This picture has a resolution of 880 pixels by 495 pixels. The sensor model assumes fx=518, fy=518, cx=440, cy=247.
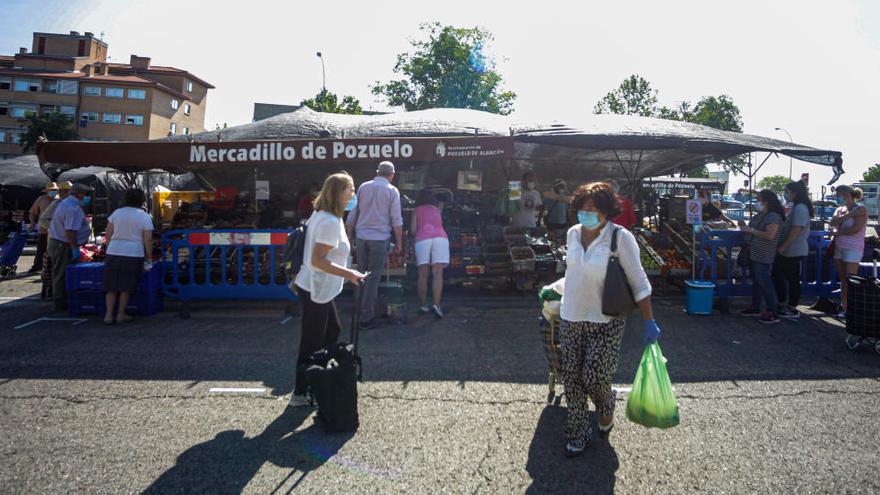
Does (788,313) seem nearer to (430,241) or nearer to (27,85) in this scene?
(430,241)

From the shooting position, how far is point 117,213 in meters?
6.90

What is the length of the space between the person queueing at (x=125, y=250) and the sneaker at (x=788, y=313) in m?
8.89

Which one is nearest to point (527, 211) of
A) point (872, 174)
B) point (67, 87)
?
point (67, 87)

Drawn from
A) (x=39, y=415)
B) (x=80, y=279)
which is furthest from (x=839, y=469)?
(x=80, y=279)

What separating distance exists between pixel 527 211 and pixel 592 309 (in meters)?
6.74

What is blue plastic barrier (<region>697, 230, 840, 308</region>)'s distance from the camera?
26.7 ft

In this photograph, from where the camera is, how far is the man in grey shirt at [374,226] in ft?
21.3

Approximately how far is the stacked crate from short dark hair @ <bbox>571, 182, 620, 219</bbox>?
6558 millimetres

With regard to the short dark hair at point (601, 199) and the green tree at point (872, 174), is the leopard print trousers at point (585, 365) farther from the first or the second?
the green tree at point (872, 174)

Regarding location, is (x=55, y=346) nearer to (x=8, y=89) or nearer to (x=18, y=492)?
(x=18, y=492)

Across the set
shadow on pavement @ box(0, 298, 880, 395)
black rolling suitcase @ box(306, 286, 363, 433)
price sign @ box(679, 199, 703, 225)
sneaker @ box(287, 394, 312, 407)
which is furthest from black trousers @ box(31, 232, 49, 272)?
price sign @ box(679, 199, 703, 225)

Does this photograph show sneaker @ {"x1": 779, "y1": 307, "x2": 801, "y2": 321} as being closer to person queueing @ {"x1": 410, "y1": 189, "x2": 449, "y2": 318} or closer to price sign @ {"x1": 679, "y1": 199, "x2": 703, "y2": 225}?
price sign @ {"x1": 679, "y1": 199, "x2": 703, "y2": 225}

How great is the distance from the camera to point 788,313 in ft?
24.4

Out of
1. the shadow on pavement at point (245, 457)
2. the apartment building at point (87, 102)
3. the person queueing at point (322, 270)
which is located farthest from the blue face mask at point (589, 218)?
the apartment building at point (87, 102)
